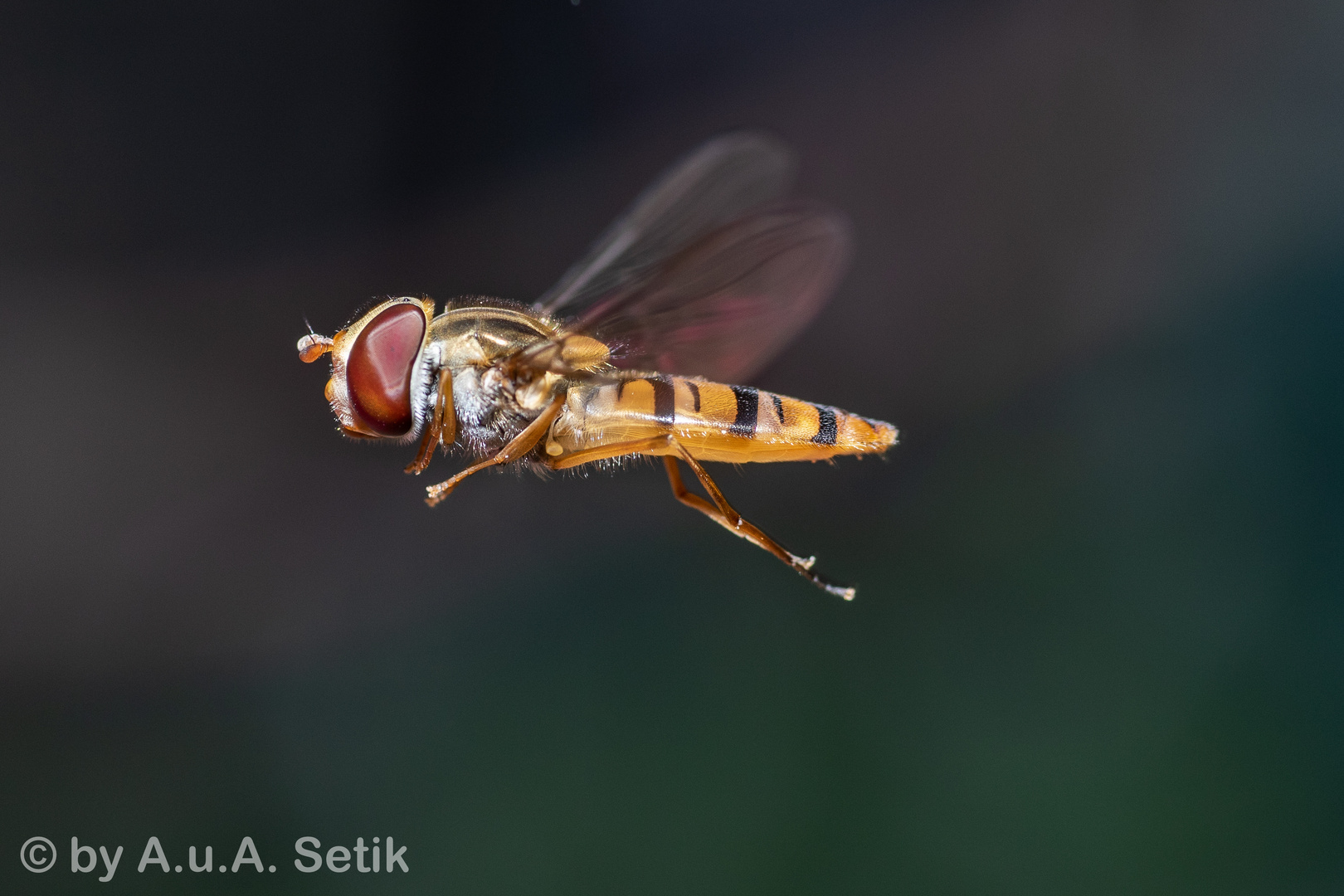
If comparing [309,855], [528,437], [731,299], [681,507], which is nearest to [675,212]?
[731,299]

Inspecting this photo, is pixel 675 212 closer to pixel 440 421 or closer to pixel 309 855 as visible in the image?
pixel 440 421

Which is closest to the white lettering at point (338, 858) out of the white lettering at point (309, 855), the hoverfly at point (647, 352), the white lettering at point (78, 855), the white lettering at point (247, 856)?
the white lettering at point (309, 855)

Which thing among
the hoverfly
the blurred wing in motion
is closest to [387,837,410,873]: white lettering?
the hoverfly

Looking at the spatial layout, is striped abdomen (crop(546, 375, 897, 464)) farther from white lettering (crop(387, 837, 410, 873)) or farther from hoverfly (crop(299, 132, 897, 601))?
white lettering (crop(387, 837, 410, 873))

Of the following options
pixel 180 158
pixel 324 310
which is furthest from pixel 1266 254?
pixel 180 158

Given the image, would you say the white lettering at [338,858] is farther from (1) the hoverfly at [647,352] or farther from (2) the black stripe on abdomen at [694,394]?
(2) the black stripe on abdomen at [694,394]

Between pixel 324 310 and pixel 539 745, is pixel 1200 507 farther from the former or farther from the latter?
pixel 324 310
